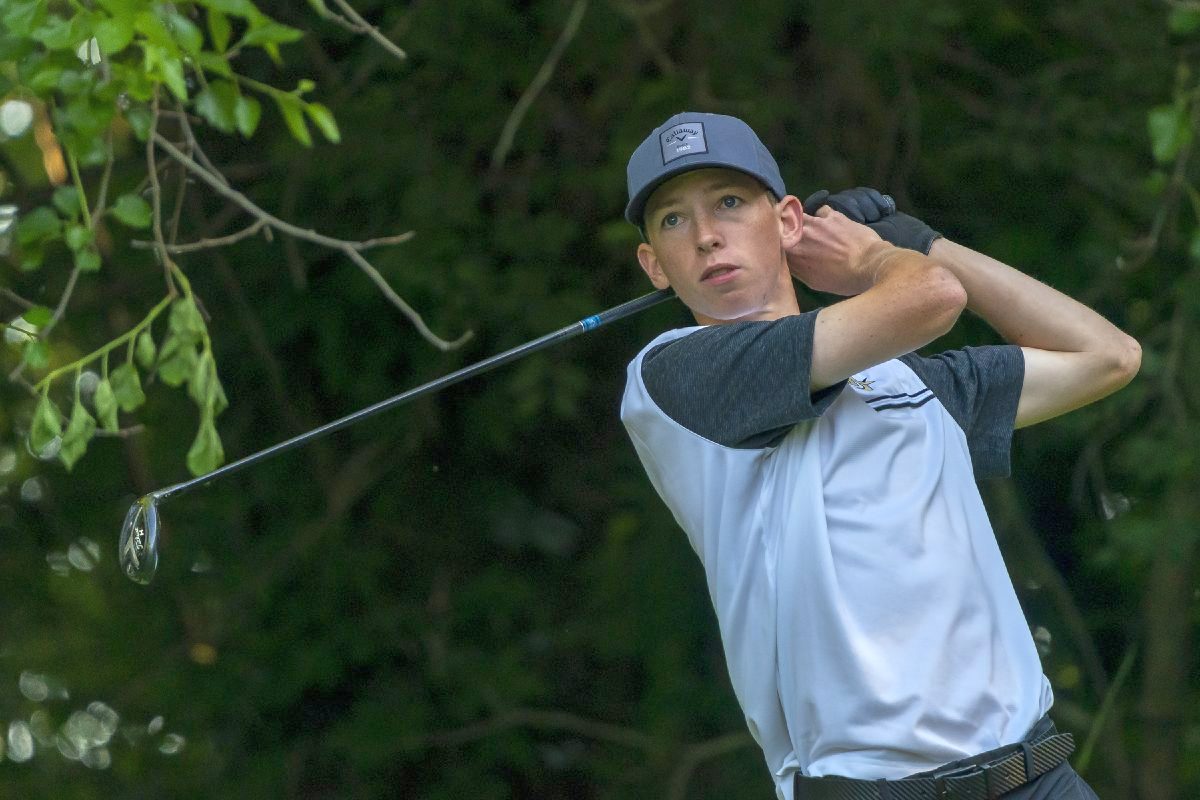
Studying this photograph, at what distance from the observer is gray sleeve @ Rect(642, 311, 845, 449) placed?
6.75ft

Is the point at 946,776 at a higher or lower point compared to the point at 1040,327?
lower

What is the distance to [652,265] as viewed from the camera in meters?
2.49

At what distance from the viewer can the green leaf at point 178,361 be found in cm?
303

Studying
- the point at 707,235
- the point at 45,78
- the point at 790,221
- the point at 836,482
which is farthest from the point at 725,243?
the point at 45,78

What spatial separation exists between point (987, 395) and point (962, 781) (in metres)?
0.58

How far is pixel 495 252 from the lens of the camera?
4836mm

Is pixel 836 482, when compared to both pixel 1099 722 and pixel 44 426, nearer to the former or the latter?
pixel 44 426

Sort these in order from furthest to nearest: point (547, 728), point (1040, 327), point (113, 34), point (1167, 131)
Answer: point (547, 728), point (1167, 131), point (113, 34), point (1040, 327)

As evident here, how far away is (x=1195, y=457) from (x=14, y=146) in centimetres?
341

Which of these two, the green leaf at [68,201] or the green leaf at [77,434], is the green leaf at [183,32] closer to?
the green leaf at [68,201]

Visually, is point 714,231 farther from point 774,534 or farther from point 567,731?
point 567,731

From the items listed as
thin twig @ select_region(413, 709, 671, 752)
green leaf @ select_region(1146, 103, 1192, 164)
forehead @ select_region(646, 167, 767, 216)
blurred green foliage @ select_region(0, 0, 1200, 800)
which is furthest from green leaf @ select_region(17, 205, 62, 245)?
thin twig @ select_region(413, 709, 671, 752)

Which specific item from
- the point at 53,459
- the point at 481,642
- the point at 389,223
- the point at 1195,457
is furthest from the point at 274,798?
the point at 1195,457

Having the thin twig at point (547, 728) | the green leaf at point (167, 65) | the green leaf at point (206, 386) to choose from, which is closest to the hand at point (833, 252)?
the green leaf at point (167, 65)
